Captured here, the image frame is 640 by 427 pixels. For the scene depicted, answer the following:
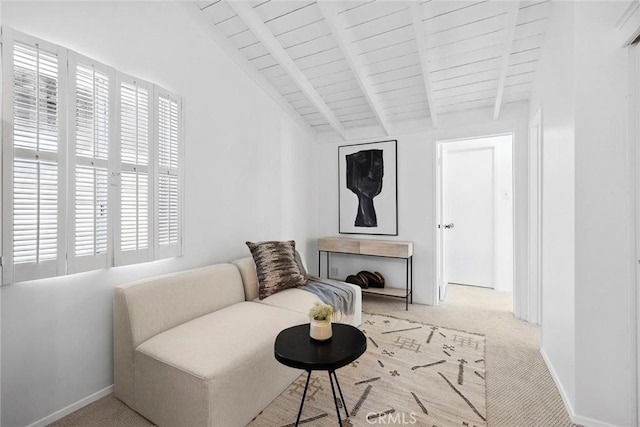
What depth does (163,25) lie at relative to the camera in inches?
91.6

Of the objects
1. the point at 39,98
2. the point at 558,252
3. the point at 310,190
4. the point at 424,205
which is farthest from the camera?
the point at 310,190

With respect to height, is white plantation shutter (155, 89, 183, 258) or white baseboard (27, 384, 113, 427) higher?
white plantation shutter (155, 89, 183, 258)

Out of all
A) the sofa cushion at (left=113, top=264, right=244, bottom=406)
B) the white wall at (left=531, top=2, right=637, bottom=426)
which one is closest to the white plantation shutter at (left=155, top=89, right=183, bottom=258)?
the sofa cushion at (left=113, top=264, right=244, bottom=406)

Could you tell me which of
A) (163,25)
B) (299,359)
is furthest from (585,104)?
(163,25)

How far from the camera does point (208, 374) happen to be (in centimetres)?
147

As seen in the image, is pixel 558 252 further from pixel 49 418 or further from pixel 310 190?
pixel 49 418

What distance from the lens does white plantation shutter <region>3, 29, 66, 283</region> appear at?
4.94ft

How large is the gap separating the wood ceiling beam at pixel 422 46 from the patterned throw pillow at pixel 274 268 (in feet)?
6.89

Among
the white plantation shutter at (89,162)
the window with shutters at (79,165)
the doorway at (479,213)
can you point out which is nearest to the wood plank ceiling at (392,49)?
the window with shutters at (79,165)

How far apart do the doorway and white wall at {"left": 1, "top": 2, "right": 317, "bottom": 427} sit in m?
2.61

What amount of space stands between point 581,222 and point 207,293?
8.03 feet

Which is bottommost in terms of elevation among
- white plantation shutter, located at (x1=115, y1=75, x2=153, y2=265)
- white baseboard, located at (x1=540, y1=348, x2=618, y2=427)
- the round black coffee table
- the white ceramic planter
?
white baseboard, located at (x1=540, y1=348, x2=618, y2=427)

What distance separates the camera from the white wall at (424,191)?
3270mm

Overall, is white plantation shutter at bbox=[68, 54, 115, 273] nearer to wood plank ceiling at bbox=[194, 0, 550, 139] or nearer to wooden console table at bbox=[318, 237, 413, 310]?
wood plank ceiling at bbox=[194, 0, 550, 139]
